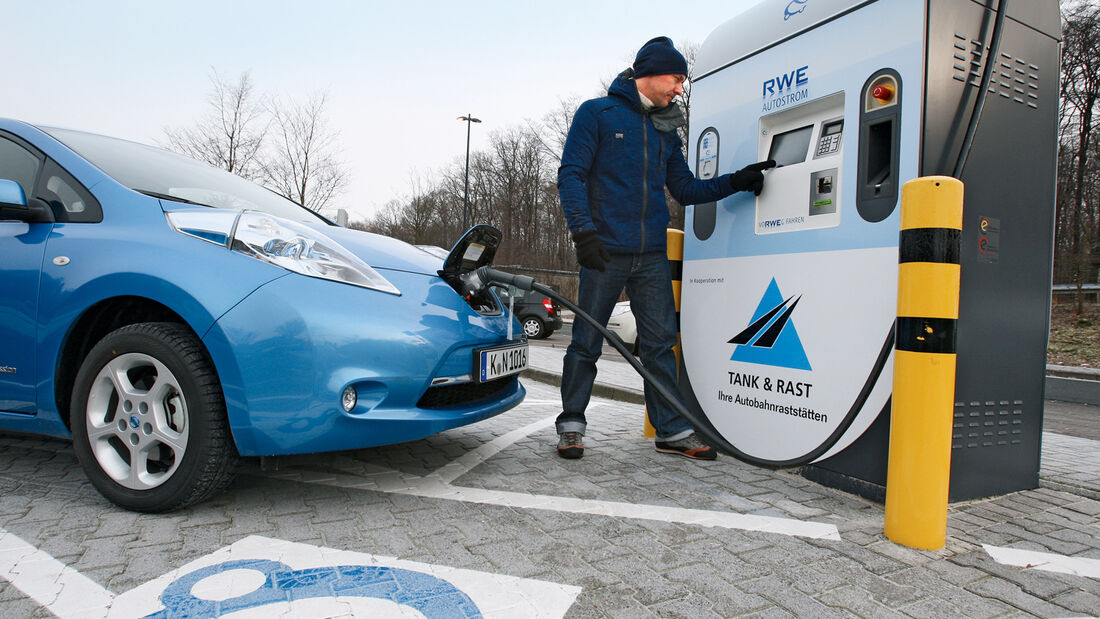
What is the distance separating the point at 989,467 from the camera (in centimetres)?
263

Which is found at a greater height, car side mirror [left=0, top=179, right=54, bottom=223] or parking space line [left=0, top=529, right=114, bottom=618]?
car side mirror [left=0, top=179, right=54, bottom=223]

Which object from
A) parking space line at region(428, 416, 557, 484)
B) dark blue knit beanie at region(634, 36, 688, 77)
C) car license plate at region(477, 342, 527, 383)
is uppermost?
dark blue knit beanie at region(634, 36, 688, 77)

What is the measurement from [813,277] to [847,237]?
0.22 meters

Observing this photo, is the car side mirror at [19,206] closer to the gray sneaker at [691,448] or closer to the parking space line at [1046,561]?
the gray sneaker at [691,448]

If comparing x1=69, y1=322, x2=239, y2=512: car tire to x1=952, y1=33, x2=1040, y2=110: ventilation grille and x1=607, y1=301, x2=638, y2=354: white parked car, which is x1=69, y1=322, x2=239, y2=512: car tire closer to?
x1=952, y1=33, x2=1040, y2=110: ventilation grille

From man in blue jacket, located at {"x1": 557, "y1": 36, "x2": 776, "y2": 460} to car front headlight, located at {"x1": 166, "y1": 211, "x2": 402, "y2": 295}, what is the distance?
3.74 feet

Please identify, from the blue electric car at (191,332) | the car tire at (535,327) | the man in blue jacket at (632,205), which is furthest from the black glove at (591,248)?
the car tire at (535,327)

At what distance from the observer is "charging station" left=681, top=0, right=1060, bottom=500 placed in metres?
2.46

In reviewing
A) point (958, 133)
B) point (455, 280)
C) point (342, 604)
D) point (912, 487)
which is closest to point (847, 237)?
point (958, 133)

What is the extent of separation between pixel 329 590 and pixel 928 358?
1.93 m

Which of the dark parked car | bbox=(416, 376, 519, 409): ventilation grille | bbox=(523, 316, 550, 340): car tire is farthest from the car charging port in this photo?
bbox=(523, 316, 550, 340): car tire

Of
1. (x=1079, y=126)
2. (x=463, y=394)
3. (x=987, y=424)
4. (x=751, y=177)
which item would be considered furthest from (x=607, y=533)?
(x=1079, y=126)

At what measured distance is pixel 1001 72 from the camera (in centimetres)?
259

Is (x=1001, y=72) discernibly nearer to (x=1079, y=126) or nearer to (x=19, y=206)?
(x=19, y=206)
